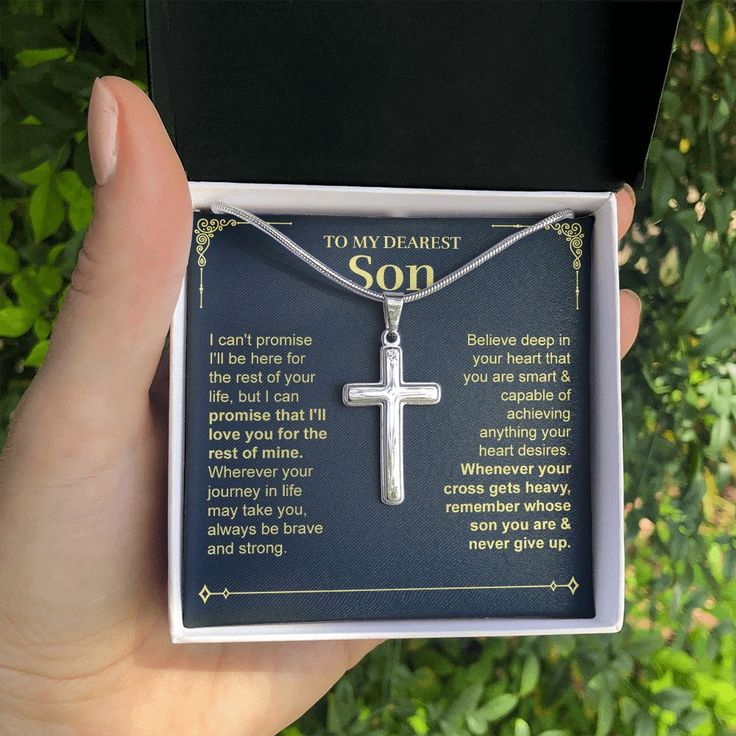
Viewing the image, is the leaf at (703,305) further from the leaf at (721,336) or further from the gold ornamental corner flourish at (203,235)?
the gold ornamental corner flourish at (203,235)

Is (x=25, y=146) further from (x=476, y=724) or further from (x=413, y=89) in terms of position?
(x=476, y=724)

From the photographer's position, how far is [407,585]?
42.6 inches

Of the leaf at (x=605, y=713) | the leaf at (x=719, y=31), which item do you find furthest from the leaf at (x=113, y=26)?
the leaf at (x=605, y=713)

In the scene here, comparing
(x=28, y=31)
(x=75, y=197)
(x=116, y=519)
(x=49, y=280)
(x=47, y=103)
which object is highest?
(x=28, y=31)

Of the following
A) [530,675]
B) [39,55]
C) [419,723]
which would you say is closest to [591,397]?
[530,675]

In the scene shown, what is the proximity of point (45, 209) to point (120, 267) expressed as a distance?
31 centimetres

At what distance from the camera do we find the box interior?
40.2 inches

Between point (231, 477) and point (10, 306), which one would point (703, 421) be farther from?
point (10, 306)

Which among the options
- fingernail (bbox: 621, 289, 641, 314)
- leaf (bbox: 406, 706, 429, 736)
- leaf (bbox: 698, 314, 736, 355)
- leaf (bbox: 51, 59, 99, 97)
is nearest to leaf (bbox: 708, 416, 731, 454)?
leaf (bbox: 698, 314, 736, 355)

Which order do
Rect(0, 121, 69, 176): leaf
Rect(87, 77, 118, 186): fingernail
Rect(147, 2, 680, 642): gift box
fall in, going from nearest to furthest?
Rect(87, 77, 118, 186): fingernail < Rect(147, 2, 680, 642): gift box < Rect(0, 121, 69, 176): leaf

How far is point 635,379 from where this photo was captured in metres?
1.33

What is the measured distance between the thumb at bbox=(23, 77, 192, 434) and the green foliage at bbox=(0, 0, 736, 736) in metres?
0.25

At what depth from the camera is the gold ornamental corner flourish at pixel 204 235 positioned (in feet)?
3.56

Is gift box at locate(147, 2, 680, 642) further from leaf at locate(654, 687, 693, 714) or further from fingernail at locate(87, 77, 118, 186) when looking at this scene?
leaf at locate(654, 687, 693, 714)
